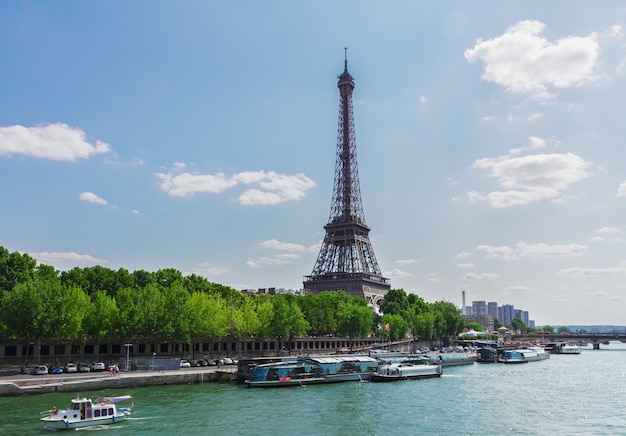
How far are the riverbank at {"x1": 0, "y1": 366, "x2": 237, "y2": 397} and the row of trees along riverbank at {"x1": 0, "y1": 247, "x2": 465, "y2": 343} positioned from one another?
10156 millimetres

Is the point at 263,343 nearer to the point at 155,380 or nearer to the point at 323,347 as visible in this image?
the point at 323,347

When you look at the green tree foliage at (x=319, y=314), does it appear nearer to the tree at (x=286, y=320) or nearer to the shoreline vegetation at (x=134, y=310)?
the shoreline vegetation at (x=134, y=310)

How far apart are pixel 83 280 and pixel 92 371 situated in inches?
912

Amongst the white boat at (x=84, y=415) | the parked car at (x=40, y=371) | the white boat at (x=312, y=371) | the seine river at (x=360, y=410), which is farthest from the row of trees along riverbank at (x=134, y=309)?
the white boat at (x=84, y=415)

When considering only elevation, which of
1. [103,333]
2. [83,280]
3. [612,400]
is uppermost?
[83,280]

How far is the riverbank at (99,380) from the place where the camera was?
54.9 meters

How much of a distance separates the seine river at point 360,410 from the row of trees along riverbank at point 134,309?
61.2 feet

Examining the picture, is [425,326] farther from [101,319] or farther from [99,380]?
[99,380]

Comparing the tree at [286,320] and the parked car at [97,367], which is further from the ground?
the tree at [286,320]

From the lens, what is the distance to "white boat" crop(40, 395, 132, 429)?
Answer: 41500mm

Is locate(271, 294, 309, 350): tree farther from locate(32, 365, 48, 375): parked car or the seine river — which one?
locate(32, 365, 48, 375): parked car

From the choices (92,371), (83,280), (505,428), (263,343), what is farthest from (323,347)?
(505,428)

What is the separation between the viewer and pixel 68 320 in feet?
240

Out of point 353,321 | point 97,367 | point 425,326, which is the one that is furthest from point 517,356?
point 97,367
